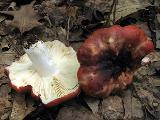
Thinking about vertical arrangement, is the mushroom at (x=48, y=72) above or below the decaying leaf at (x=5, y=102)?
above

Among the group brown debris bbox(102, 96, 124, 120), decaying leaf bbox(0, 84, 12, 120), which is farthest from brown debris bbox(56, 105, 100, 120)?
decaying leaf bbox(0, 84, 12, 120)

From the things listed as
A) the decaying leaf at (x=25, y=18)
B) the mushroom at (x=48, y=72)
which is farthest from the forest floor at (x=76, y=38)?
the mushroom at (x=48, y=72)

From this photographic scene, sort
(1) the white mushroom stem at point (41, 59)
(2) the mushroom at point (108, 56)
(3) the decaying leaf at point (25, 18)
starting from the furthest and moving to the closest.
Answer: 1. (3) the decaying leaf at point (25, 18)
2. (1) the white mushroom stem at point (41, 59)
3. (2) the mushroom at point (108, 56)

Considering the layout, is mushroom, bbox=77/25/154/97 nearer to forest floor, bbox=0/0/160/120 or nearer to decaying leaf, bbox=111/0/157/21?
forest floor, bbox=0/0/160/120

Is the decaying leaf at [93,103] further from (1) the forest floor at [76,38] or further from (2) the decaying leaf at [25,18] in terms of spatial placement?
(2) the decaying leaf at [25,18]

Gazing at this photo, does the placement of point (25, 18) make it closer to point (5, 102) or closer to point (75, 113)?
point (5, 102)

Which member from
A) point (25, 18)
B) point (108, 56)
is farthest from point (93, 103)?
point (25, 18)

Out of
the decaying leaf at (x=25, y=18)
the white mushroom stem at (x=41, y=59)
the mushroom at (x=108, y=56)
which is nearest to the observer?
the mushroom at (x=108, y=56)
